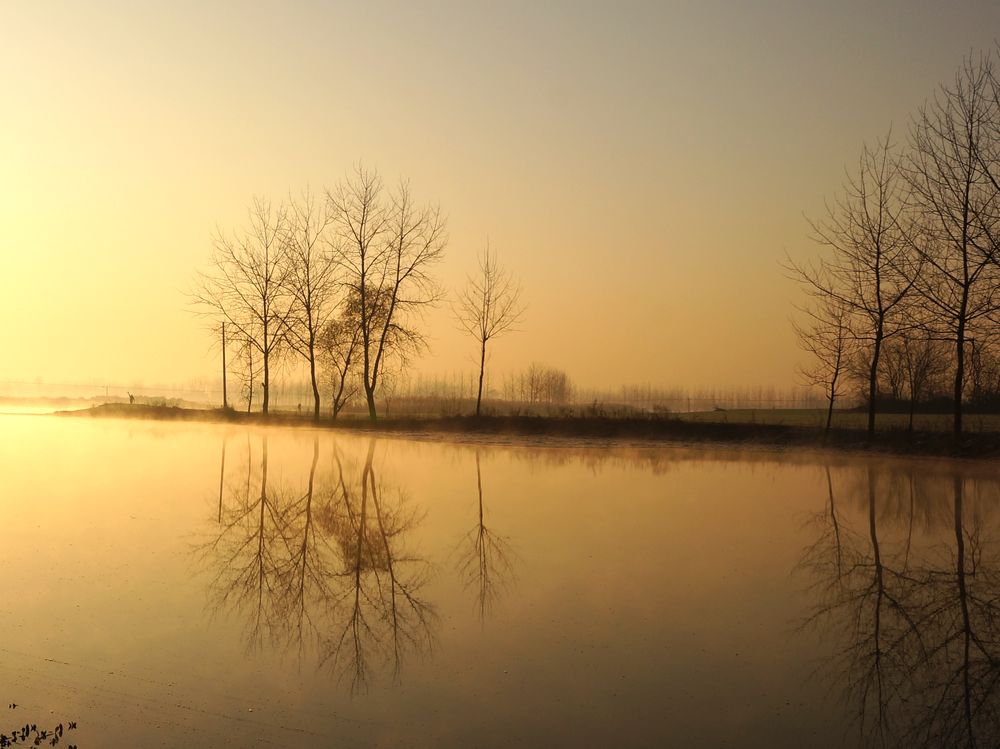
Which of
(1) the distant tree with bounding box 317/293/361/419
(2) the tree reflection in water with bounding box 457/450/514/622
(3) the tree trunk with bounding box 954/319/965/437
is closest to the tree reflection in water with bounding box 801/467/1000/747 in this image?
(2) the tree reflection in water with bounding box 457/450/514/622

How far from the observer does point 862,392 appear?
149 ft

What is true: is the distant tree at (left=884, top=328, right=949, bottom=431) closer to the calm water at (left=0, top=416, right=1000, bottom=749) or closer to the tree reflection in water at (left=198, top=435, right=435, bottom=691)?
the calm water at (left=0, top=416, right=1000, bottom=749)

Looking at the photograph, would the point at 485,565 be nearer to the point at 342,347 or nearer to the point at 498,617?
the point at 498,617

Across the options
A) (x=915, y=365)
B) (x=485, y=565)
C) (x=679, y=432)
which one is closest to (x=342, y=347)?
(x=679, y=432)

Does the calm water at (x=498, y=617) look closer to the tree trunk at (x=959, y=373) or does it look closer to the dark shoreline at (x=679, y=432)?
the tree trunk at (x=959, y=373)

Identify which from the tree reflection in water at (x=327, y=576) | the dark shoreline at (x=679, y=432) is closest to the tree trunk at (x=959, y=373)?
the dark shoreline at (x=679, y=432)

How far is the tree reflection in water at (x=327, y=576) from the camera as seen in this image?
23.0 feet

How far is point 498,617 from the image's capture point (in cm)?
786

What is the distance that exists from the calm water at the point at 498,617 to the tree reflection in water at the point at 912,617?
3 cm

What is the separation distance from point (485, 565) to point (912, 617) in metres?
4.77

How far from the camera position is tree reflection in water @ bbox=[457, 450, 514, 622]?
28.4 feet

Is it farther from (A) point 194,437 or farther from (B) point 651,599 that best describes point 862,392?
(B) point 651,599

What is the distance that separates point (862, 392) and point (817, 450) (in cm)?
2143

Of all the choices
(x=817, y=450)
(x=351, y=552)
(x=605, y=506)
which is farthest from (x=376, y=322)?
(x=351, y=552)
